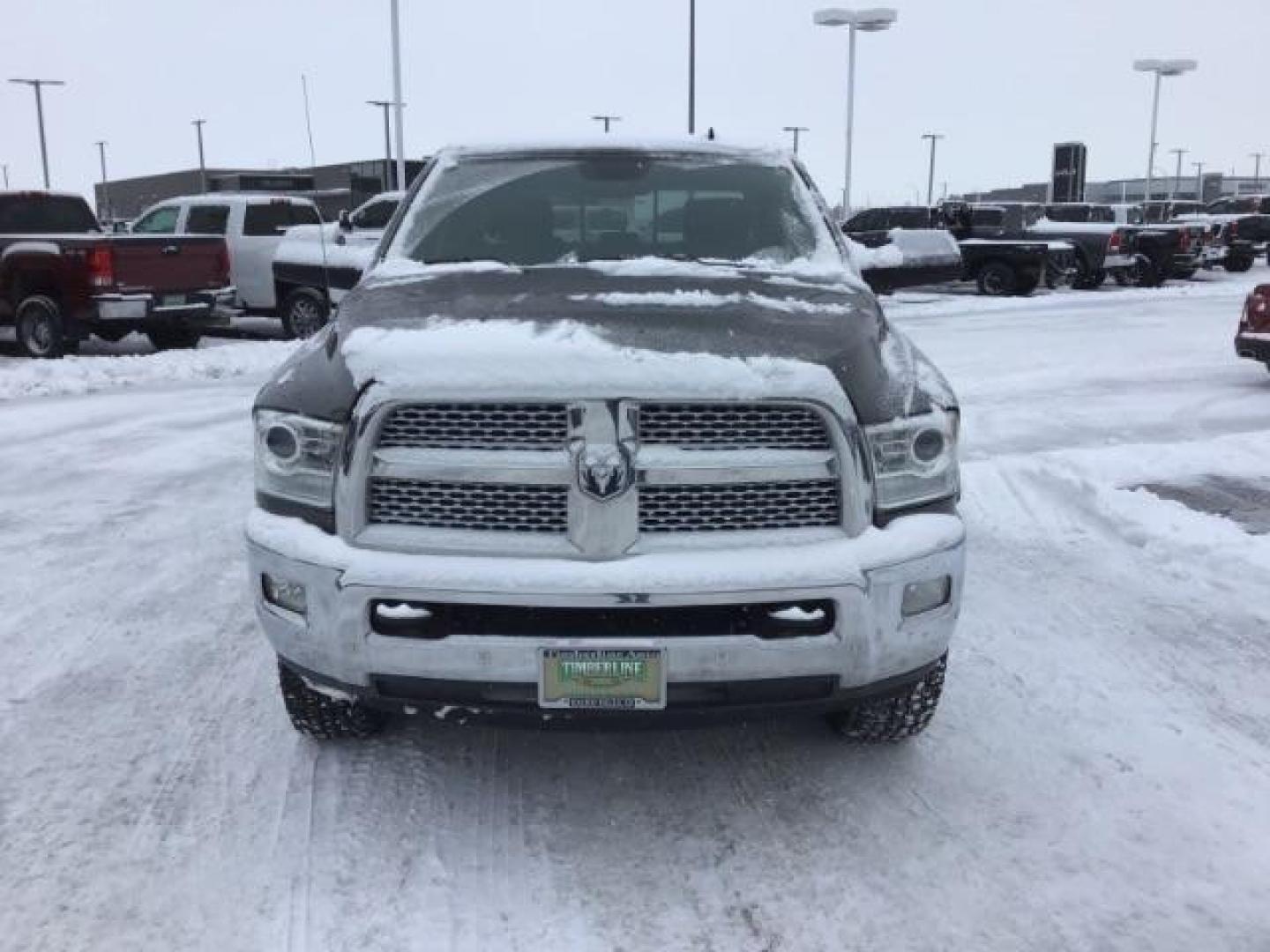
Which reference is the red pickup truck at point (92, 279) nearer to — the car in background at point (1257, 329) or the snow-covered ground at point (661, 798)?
the snow-covered ground at point (661, 798)

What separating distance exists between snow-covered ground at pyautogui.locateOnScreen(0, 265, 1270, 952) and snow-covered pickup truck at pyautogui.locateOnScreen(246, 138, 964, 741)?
423 millimetres

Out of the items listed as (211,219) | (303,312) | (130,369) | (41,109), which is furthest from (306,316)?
(41,109)

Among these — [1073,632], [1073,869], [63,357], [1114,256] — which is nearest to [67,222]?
[63,357]

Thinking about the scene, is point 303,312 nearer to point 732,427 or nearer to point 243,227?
point 243,227

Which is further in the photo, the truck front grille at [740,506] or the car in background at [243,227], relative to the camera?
the car in background at [243,227]

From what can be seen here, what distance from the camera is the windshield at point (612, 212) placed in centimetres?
438

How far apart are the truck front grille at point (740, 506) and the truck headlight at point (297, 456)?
0.84m

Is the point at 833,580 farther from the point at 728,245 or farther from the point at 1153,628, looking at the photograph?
the point at 1153,628

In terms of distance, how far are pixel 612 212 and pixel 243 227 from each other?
12949 mm

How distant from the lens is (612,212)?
4.51 metres

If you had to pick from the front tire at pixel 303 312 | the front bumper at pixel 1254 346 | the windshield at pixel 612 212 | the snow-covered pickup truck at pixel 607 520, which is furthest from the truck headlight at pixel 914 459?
the front tire at pixel 303 312

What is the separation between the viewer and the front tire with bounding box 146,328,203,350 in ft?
49.6

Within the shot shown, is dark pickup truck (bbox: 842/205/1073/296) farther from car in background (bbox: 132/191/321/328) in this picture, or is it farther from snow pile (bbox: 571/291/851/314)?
snow pile (bbox: 571/291/851/314)

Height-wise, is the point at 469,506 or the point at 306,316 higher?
the point at 469,506
